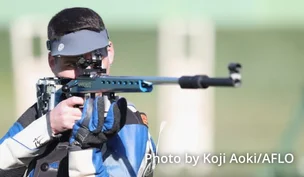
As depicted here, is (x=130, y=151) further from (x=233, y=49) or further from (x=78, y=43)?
(x=233, y=49)

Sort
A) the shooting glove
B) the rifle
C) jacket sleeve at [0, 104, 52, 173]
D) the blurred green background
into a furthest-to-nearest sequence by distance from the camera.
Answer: the blurred green background
jacket sleeve at [0, 104, 52, 173]
the shooting glove
the rifle

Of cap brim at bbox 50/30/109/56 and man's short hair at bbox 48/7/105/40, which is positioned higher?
man's short hair at bbox 48/7/105/40

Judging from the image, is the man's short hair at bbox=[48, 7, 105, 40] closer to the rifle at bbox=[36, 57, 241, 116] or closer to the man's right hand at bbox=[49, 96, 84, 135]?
the rifle at bbox=[36, 57, 241, 116]

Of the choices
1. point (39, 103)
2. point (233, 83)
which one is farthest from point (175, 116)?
point (233, 83)

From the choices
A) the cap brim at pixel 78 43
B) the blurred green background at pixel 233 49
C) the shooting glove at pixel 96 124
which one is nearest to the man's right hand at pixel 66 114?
the shooting glove at pixel 96 124

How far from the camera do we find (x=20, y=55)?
7664 mm

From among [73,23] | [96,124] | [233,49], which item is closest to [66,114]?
[96,124]

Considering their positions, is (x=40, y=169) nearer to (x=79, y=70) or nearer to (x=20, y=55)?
(x=79, y=70)

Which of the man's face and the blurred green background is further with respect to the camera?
the blurred green background

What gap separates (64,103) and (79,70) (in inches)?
5.0

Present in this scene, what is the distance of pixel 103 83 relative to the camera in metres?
1.82

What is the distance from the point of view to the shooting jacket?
186 centimetres

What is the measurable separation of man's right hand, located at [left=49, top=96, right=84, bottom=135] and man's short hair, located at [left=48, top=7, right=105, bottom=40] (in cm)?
22

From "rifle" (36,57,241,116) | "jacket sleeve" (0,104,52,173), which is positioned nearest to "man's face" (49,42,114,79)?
"rifle" (36,57,241,116)
